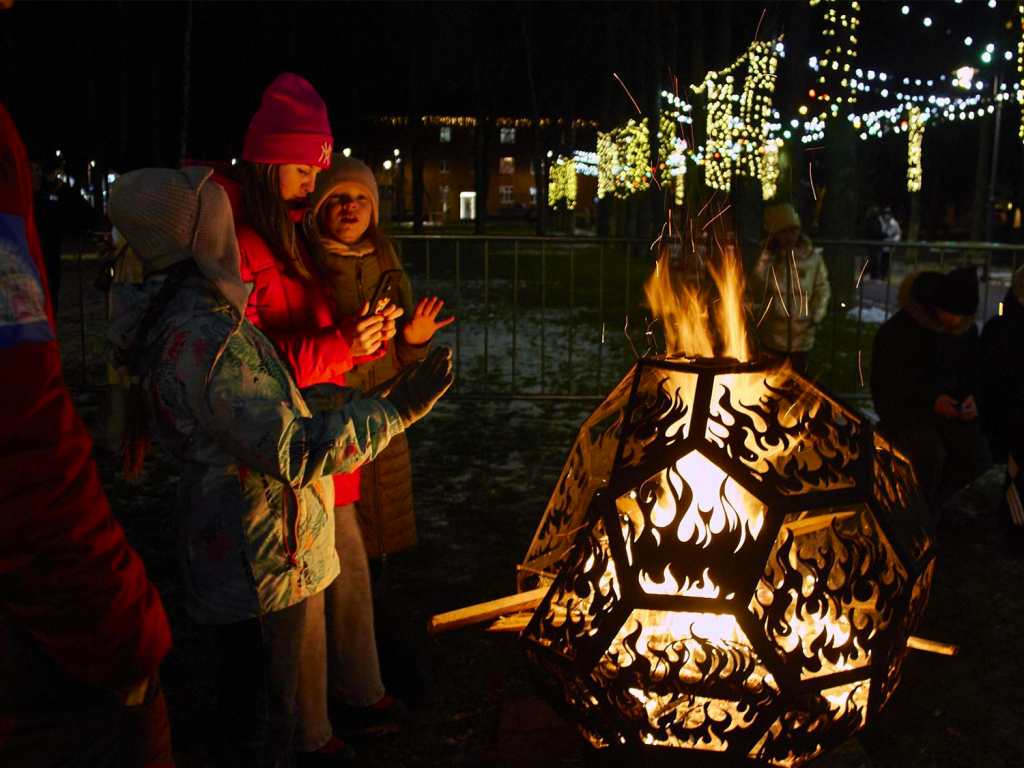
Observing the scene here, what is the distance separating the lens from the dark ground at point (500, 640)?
3.15m

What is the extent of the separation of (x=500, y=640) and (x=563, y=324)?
32.0 ft

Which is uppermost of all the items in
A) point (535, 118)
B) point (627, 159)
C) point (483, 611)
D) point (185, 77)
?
point (535, 118)

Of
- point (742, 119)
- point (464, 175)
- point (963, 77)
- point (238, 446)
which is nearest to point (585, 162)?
point (742, 119)

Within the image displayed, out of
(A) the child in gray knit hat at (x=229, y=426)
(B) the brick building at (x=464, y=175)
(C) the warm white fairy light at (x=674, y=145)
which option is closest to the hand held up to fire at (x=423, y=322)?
(A) the child in gray knit hat at (x=229, y=426)

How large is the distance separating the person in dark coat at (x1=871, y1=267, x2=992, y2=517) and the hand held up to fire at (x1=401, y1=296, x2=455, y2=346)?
3.00 meters

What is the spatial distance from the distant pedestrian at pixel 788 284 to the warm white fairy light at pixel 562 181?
37.1 m

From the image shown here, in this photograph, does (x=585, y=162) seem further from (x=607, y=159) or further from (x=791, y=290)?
(x=791, y=290)

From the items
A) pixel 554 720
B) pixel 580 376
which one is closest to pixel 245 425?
pixel 554 720

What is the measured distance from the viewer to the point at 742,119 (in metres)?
15.3

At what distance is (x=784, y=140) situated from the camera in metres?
14.4

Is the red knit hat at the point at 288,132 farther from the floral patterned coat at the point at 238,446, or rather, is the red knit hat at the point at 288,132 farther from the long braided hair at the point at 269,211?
the floral patterned coat at the point at 238,446

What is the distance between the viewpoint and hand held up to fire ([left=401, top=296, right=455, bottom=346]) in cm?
313

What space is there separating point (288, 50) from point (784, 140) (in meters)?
20.6

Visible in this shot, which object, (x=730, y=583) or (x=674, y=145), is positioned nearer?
(x=730, y=583)
